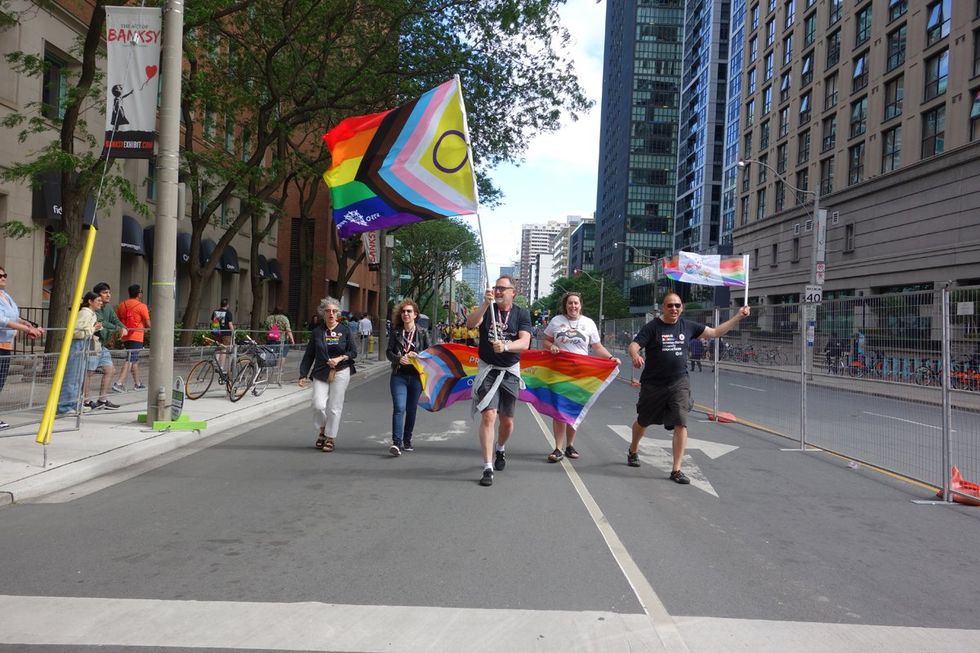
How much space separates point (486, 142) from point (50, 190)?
11.9m

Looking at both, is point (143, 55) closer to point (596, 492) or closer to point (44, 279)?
point (596, 492)

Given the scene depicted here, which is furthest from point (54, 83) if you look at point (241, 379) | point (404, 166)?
point (404, 166)

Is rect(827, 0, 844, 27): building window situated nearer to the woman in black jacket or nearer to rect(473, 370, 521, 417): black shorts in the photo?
the woman in black jacket

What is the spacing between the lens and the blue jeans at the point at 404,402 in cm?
888

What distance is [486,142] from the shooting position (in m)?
22.6

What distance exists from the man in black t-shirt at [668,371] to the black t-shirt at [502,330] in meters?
1.33

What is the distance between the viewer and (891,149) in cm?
3362

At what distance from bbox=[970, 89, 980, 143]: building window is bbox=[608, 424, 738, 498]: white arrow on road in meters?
23.9

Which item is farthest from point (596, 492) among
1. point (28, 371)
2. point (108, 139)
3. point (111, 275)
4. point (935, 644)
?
point (111, 275)

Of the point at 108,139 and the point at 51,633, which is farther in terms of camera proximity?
the point at 108,139

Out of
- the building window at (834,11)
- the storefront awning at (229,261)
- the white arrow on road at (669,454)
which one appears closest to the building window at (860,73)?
the building window at (834,11)

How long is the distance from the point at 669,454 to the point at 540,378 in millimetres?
2057

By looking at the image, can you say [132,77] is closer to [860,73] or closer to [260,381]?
[260,381]

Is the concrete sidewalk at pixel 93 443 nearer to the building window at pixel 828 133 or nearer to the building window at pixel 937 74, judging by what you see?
the building window at pixel 937 74
